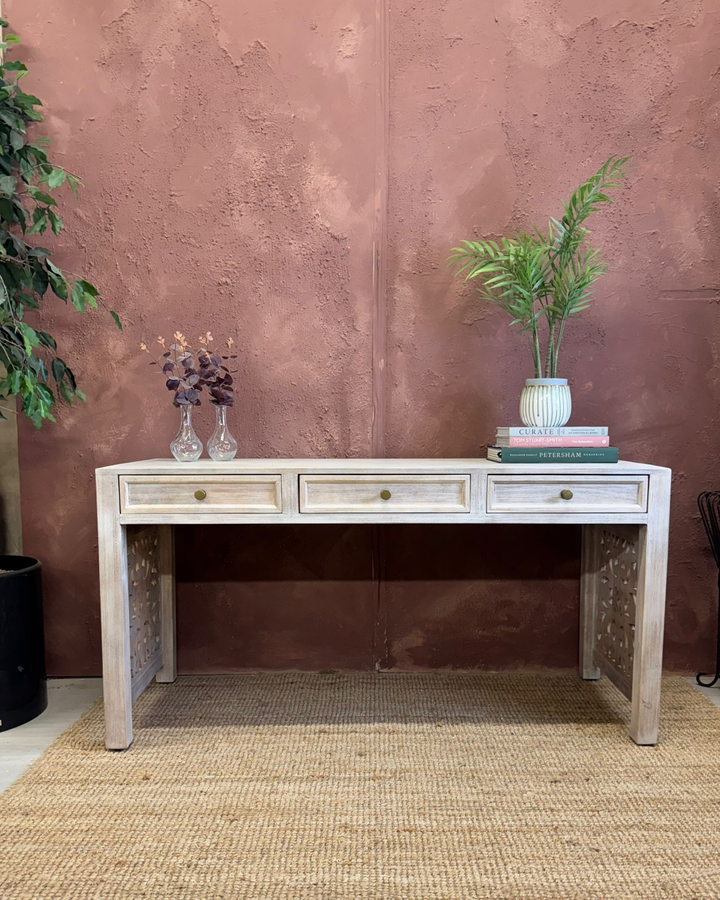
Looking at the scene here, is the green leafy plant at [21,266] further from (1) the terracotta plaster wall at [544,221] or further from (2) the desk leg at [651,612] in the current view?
(2) the desk leg at [651,612]

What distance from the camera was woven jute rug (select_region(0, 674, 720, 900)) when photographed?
1.26 m

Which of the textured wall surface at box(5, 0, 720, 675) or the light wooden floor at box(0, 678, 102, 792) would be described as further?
the textured wall surface at box(5, 0, 720, 675)

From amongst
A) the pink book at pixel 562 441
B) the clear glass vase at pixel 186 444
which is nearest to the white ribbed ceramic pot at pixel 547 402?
the pink book at pixel 562 441

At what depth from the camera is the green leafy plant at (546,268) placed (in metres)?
1.94

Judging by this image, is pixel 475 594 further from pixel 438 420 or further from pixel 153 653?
pixel 153 653

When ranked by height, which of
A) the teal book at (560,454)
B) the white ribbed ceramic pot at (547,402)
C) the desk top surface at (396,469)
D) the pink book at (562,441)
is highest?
the white ribbed ceramic pot at (547,402)

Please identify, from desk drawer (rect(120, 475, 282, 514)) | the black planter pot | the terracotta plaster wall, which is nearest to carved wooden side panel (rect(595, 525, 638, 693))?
the terracotta plaster wall

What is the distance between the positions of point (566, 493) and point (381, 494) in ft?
1.75

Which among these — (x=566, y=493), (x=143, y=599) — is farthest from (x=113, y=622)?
(x=566, y=493)

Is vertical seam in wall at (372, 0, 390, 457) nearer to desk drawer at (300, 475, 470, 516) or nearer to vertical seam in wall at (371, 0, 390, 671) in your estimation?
vertical seam in wall at (371, 0, 390, 671)

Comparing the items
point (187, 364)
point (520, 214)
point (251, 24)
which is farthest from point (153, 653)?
point (251, 24)

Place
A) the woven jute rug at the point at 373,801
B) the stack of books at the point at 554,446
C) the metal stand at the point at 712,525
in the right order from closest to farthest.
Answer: the woven jute rug at the point at 373,801, the stack of books at the point at 554,446, the metal stand at the point at 712,525

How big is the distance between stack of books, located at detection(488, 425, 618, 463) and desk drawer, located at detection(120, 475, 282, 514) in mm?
699

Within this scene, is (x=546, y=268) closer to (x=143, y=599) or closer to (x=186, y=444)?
(x=186, y=444)
